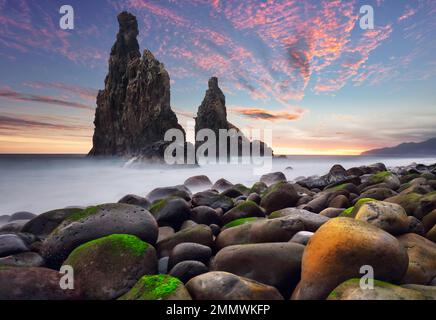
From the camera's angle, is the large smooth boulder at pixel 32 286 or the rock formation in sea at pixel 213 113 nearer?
the large smooth boulder at pixel 32 286

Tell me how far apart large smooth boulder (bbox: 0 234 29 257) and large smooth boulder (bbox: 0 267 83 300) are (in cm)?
124

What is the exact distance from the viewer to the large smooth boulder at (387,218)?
3.40 metres

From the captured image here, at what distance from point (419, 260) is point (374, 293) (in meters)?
1.21

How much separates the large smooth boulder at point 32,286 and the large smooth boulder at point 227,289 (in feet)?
3.75

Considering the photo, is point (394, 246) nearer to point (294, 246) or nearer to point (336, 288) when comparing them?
point (336, 288)

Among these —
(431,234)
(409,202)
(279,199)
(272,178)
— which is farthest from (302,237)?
(272,178)

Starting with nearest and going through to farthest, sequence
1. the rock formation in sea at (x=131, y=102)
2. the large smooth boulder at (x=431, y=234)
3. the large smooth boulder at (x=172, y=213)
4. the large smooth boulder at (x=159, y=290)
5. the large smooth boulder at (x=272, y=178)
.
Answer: the large smooth boulder at (x=159, y=290) < the large smooth boulder at (x=431, y=234) < the large smooth boulder at (x=172, y=213) < the large smooth boulder at (x=272, y=178) < the rock formation in sea at (x=131, y=102)

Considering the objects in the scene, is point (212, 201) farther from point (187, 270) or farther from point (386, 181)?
point (386, 181)

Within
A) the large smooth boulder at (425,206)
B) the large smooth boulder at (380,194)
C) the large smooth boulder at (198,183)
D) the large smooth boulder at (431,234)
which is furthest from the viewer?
the large smooth boulder at (198,183)

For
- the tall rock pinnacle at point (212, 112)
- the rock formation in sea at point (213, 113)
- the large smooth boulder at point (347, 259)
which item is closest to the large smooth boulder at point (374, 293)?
the large smooth boulder at point (347, 259)

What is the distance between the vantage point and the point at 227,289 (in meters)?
2.45

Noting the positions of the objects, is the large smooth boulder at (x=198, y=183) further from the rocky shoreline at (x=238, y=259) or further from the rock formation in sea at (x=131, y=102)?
the rock formation in sea at (x=131, y=102)
